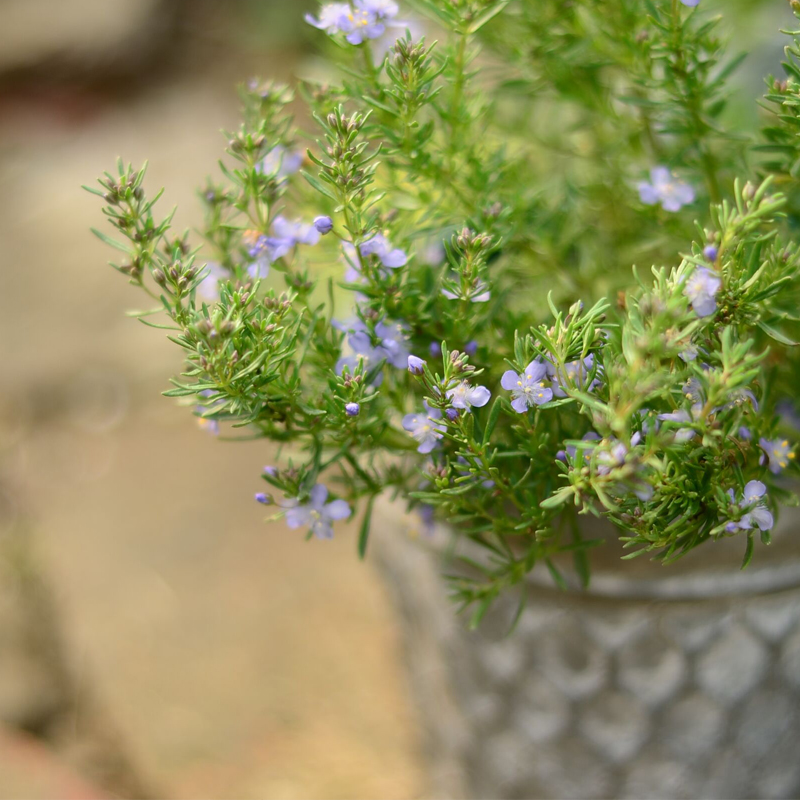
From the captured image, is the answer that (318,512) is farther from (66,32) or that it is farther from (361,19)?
(66,32)

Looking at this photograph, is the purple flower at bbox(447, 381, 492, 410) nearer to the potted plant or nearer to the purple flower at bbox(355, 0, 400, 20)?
the potted plant

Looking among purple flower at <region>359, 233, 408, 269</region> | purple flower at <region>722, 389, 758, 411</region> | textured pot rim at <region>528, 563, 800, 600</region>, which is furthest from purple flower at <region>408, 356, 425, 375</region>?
textured pot rim at <region>528, 563, 800, 600</region>

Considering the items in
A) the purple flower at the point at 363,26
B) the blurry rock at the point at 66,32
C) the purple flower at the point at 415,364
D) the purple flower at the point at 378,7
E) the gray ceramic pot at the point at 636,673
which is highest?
the purple flower at the point at 378,7

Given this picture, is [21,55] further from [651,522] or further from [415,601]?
[651,522]

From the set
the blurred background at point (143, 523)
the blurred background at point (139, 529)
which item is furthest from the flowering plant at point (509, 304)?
the blurred background at point (143, 523)

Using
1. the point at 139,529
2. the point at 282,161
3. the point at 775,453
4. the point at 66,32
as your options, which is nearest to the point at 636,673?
the point at 775,453

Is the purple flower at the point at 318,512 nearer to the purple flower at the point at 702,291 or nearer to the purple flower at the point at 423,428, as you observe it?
the purple flower at the point at 423,428
